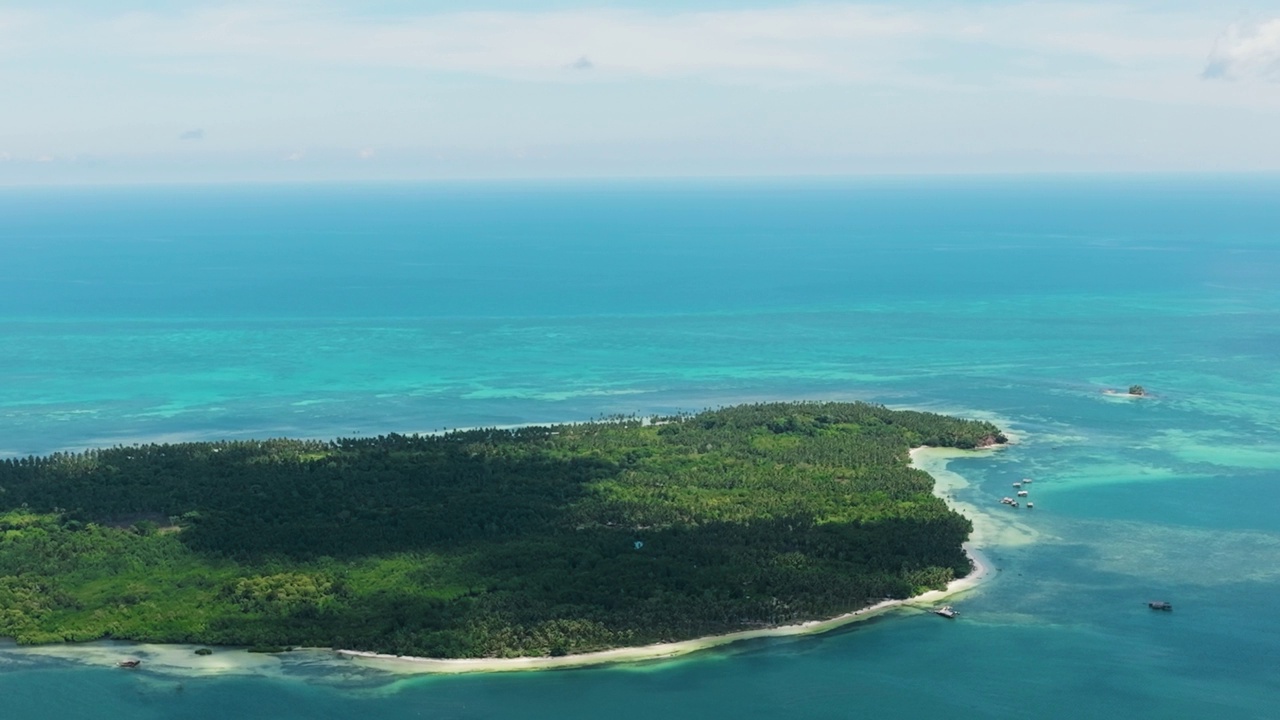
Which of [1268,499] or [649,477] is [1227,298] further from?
[649,477]

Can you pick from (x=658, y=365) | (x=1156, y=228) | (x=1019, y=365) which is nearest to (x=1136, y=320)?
(x=1019, y=365)

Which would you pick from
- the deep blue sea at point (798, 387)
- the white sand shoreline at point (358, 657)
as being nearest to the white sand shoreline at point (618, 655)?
the white sand shoreline at point (358, 657)

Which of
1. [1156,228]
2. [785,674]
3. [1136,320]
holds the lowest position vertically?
[785,674]

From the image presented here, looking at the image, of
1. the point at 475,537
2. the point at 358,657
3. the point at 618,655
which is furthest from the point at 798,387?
the point at 358,657

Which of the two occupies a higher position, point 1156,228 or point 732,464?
point 1156,228

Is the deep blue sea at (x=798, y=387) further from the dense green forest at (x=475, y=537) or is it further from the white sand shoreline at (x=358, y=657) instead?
the dense green forest at (x=475, y=537)

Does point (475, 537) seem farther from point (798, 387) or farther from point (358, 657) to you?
point (798, 387)
